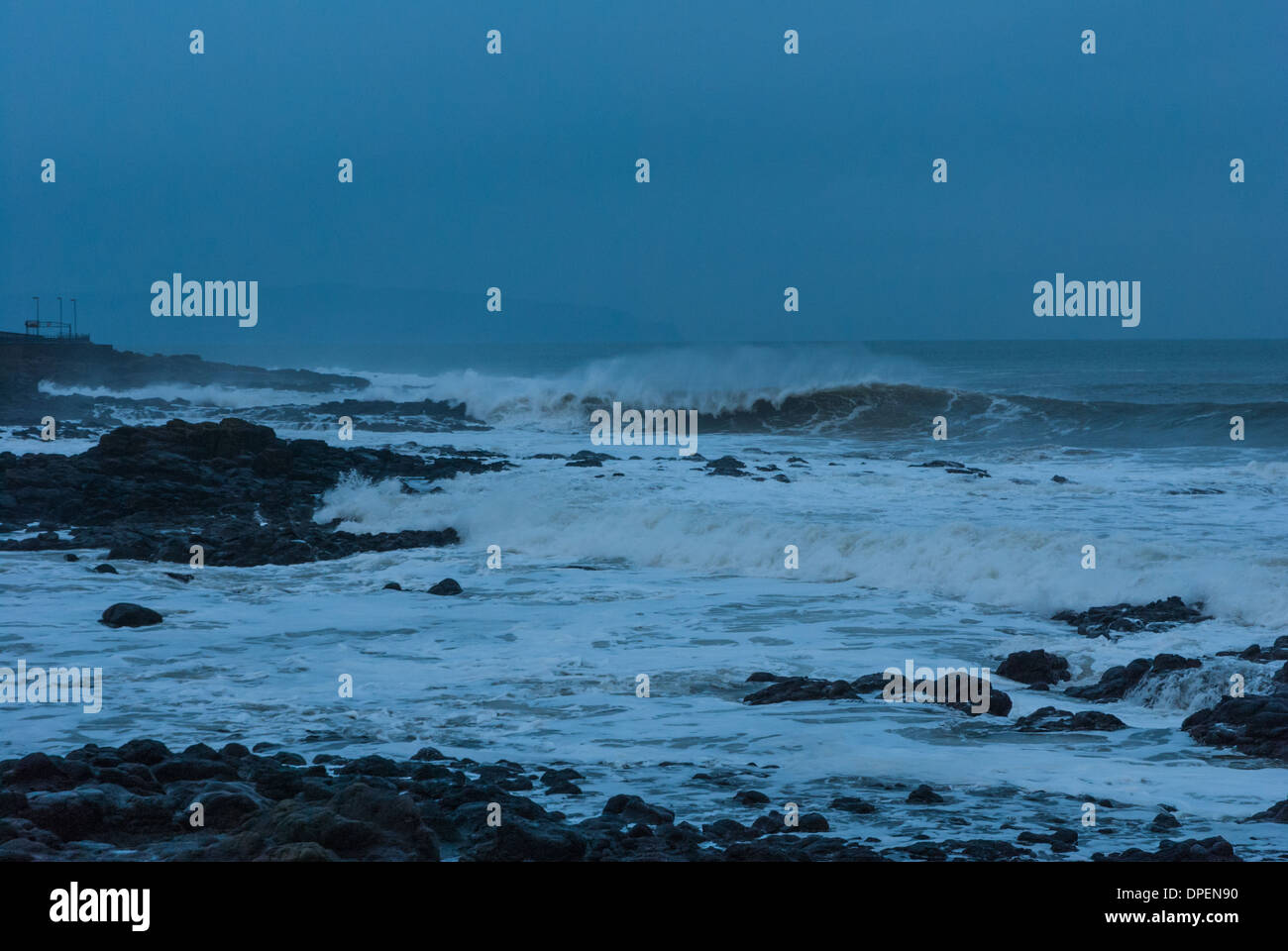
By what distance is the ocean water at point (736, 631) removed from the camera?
6922 mm

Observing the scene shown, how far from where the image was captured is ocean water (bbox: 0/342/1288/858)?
692 cm

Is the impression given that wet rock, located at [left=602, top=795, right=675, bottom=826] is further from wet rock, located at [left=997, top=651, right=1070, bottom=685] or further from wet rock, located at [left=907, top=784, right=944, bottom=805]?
wet rock, located at [left=997, top=651, right=1070, bottom=685]

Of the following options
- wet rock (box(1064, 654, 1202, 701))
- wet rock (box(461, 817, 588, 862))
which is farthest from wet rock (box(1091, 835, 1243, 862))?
wet rock (box(1064, 654, 1202, 701))

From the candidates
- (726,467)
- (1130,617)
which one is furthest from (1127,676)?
(726,467)

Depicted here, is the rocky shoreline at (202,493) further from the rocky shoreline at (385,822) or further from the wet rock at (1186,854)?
the wet rock at (1186,854)

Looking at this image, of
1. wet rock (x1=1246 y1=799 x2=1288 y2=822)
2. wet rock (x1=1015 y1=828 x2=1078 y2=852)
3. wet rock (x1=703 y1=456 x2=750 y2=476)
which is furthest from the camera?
wet rock (x1=703 y1=456 x2=750 y2=476)

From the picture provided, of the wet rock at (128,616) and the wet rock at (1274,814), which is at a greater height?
the wet rock at (128,616)

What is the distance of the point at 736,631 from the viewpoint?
11.7m

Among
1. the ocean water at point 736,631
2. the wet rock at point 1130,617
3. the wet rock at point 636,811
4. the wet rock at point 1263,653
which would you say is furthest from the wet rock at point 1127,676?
the wet rock at point 636,811

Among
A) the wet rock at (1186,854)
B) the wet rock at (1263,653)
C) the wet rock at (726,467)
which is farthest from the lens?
the wet rock at (726,467)

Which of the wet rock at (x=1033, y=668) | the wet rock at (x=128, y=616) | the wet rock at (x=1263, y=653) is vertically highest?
the wet rock at (x=128, y=616)

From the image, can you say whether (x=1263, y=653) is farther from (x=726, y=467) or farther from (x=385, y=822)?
(x=726, y=467)

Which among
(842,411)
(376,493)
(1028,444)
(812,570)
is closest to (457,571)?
(812,570)

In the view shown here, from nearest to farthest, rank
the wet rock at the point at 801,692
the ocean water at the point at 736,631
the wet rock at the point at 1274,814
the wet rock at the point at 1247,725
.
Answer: the wet rock at the point at 1274,814, the ocean water at the point at 736,631, the wet rock at the point at 1247,725, the wet rock at the point at 801,692
